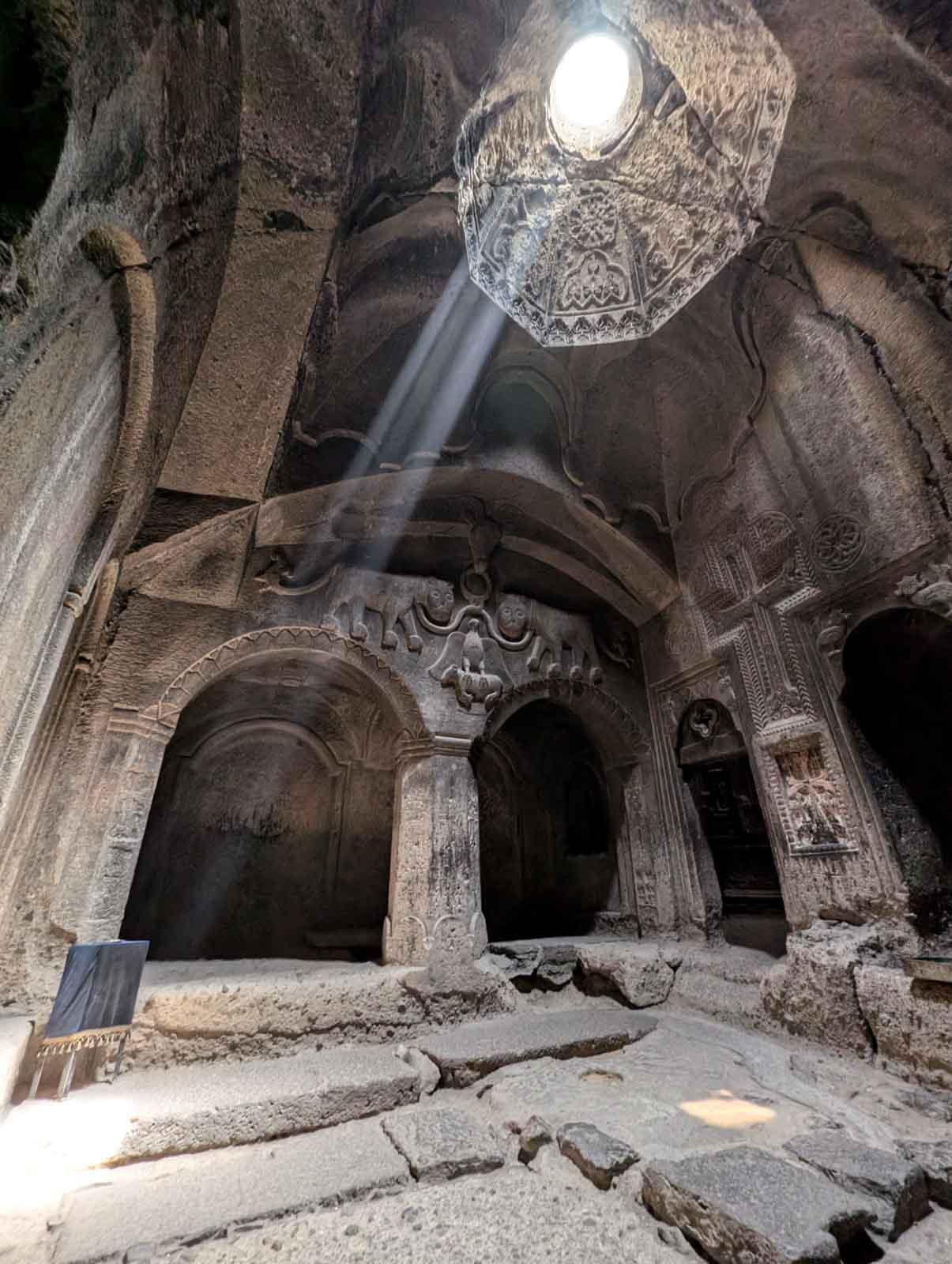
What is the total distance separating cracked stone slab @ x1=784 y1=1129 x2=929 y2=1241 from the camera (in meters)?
1.59

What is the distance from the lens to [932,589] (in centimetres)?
321

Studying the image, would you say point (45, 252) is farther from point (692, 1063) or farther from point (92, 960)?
point (692, 1063)

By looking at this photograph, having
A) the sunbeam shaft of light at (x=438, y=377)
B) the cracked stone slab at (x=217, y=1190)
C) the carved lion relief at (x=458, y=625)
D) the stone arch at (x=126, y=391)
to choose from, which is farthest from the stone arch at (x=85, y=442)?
the sunbeam shaft of light at (x=438, y=377)

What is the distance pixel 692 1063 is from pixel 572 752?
4063 millimetres

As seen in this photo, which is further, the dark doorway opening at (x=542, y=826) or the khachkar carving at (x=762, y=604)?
the dark doorway opening at (x=542, y=826)

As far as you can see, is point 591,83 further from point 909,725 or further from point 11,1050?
point 11,1050

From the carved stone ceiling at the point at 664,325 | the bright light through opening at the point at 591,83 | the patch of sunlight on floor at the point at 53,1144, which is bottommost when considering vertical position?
the patch of sunlight on floor at the point at 53,1144

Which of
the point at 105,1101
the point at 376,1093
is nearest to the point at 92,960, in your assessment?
the point at 105,1101

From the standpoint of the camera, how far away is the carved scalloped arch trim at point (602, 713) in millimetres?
5129

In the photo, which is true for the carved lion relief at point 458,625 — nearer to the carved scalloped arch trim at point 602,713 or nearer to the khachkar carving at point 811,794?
the carved scalloped arch trim at point 602,713

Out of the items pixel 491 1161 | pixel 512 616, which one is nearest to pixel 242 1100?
pixel 491 1161

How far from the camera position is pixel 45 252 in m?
1.20

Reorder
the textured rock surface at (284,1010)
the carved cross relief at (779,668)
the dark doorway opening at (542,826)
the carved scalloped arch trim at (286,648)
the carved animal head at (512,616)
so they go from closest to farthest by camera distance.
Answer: the textured rock surface at (284,1010)
the carved cross relief at (779,668)
the carved scalloped arch trim at (286,648)
the carved animal head at (512,616)
the dark doorway opening at (542,826)

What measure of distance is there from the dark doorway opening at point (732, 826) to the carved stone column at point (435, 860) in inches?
88.2
